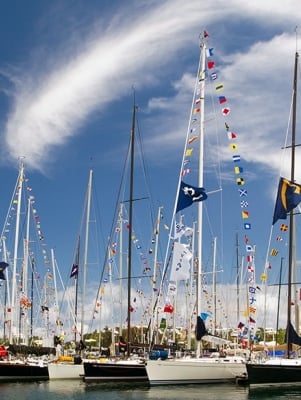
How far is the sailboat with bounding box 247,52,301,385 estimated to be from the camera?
31.2m

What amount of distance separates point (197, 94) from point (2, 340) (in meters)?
30.4

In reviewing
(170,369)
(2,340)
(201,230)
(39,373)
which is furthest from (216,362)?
(2,340)

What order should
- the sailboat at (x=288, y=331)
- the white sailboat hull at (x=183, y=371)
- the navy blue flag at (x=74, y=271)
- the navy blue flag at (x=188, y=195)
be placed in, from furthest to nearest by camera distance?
1. the navy blue flag at (x=74, y=271)
2. the navy blue flag at (x=188, y=195)
3. the white sailboat hull at (x=183, y=371)
4. the sailboat at (x=288, y=331)

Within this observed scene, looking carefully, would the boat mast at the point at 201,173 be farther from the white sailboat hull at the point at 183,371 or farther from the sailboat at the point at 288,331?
the sailboat at the point at 288,331

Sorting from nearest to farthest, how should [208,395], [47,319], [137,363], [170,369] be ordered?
[208,395] → [170,369] → [137,363] → [47,319]

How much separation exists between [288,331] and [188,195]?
33.2ft

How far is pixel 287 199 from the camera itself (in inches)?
1390

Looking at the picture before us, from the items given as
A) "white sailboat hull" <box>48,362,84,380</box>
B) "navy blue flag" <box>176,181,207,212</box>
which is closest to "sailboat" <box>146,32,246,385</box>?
"navy blue flag" <box>176,181,207,212</box>

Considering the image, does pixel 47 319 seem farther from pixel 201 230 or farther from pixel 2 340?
pixel 201 230

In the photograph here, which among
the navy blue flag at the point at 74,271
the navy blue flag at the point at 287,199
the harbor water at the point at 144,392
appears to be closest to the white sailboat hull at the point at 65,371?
the harbor water at the point at 144,392

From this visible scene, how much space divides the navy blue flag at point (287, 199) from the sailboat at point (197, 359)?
4550mm

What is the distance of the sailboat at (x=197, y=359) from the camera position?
33688 millimetres

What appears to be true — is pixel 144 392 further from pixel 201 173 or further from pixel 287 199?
pixel 287 199

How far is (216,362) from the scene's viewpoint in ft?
116
